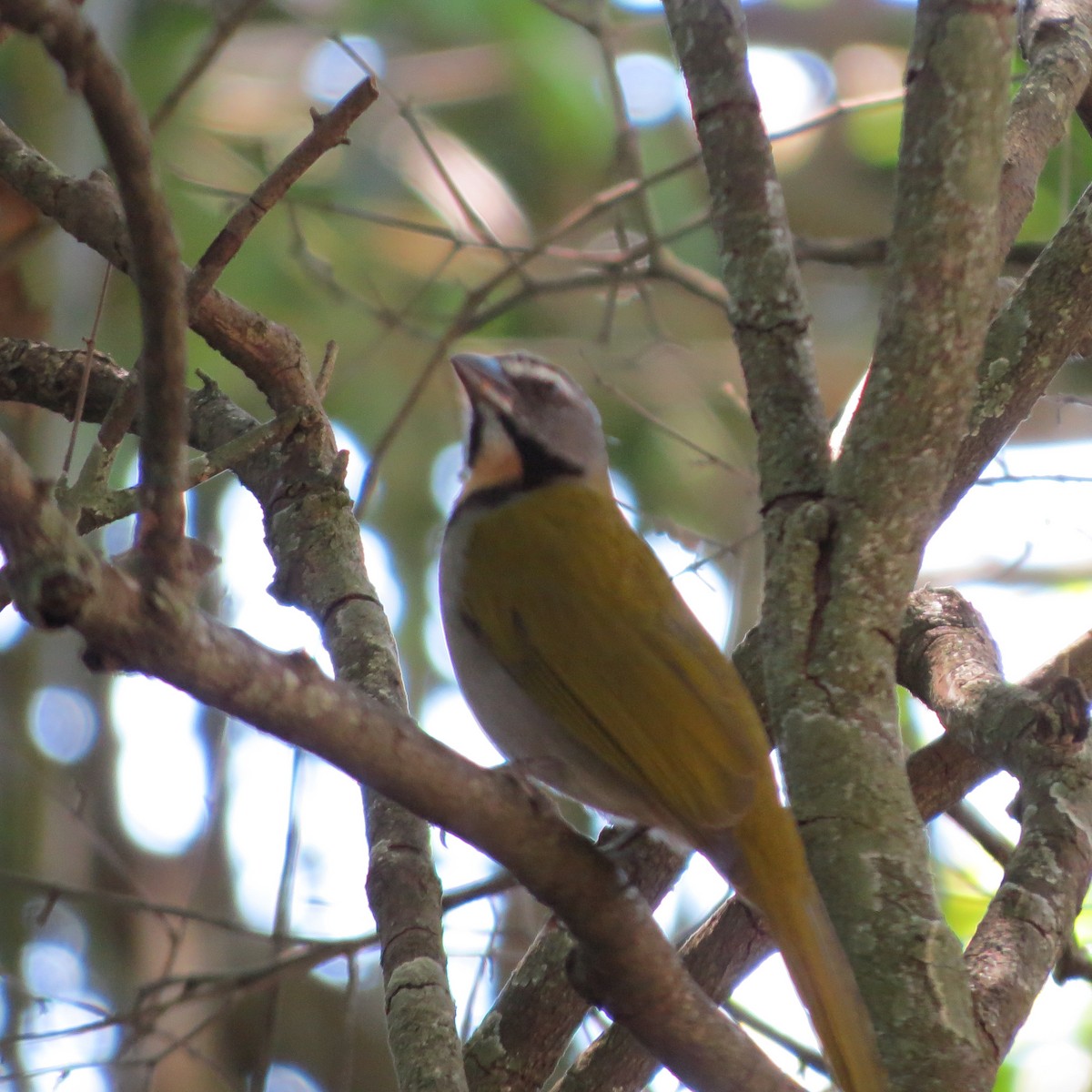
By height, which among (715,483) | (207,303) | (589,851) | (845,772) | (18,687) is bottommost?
(589,851)

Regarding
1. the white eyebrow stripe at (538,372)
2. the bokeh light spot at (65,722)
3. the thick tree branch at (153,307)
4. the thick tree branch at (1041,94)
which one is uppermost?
the bokeh light spot at (65,722)

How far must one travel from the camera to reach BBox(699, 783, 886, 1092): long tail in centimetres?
245

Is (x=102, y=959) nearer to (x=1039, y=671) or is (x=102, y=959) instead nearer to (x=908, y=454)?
(x=1039, y=671)

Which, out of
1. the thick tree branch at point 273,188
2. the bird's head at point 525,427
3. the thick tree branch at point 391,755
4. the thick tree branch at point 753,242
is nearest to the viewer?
the thick tree branch at point 391,755

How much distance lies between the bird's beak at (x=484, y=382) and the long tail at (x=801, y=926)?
76.2 inches

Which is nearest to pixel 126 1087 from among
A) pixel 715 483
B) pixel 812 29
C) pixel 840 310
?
pixel 715 483

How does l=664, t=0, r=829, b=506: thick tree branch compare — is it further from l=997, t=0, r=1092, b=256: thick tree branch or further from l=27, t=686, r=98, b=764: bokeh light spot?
l=27, t=686, r=98, b=764: bokeh light spot

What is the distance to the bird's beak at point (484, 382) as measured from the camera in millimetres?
4668

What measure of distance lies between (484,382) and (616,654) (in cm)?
144

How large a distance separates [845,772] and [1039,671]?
126 cm

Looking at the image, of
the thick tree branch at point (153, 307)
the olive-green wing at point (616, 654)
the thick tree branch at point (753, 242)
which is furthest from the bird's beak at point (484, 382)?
the thick tree branch at point (153, 307)

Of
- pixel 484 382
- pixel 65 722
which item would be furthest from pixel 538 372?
pixel 65 722

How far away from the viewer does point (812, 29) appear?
10445mm

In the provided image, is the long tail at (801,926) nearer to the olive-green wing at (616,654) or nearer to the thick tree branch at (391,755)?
the olive-green wing at (616,654)
